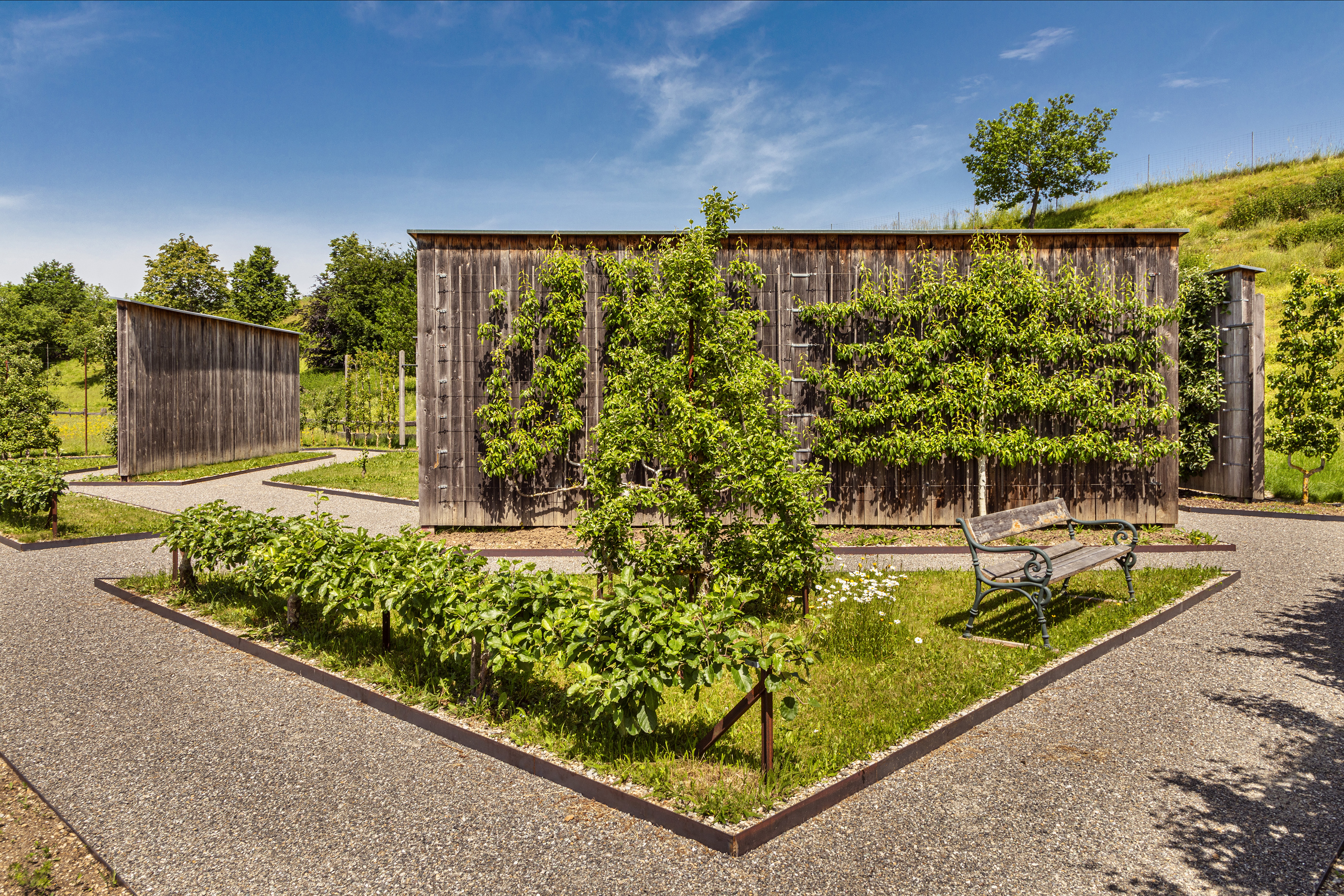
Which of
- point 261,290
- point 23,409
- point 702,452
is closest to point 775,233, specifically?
point 702,452

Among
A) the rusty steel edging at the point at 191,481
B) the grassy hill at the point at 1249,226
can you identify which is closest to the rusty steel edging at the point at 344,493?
the rusty steel edging at the point at 191,481

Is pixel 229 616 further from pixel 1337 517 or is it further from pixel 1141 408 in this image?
pixel 1337 517

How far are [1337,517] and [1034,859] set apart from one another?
393 inches

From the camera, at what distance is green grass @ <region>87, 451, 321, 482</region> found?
45.8 feet

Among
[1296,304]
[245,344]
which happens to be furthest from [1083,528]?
[245,344]

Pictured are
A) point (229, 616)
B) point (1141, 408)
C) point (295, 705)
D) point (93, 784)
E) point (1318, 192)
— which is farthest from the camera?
point (1318, 192)

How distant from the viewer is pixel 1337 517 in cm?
913

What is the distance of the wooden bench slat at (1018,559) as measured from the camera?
16.7 feet

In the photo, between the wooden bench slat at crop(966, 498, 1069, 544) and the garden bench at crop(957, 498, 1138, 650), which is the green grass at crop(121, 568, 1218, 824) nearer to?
the garden bench at crop(957, 498, 1138, 650)

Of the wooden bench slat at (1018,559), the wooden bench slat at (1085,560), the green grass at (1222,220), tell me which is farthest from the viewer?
the green grass at (1222,220)

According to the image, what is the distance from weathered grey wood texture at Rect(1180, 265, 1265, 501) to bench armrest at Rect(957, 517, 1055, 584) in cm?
790

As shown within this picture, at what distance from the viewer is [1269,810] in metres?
2.82

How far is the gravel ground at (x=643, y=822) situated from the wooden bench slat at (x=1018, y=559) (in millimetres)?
826

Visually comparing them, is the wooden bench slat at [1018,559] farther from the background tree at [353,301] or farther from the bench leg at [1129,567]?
the background tree at [353,301]
